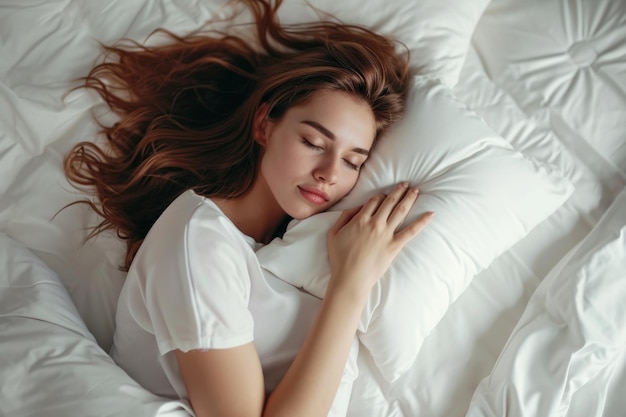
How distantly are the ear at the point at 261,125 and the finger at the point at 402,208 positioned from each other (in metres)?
0.37

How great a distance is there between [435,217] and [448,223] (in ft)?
0.11

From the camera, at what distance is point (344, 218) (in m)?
1.46

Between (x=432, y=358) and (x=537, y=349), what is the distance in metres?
0.23

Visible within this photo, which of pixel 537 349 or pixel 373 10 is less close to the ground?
pixel 373 10

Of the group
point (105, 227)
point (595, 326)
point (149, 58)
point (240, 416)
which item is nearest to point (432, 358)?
point (595, 326)

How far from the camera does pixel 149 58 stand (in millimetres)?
1720

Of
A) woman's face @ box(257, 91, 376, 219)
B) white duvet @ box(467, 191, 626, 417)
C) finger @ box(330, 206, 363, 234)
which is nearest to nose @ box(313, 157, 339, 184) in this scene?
woman's face @ box(257, 91, 376, 219)

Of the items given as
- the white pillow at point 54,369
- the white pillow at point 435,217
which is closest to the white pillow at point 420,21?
the white pillow at point 435,217

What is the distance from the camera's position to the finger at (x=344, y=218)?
144 cm

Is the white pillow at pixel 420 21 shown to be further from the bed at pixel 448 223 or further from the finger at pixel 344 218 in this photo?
the finger at pixel 344 218

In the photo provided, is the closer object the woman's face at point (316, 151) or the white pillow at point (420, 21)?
the woman's face at point (316, 151)

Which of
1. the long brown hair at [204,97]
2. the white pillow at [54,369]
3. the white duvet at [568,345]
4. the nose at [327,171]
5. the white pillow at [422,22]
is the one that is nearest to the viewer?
the white pillow at [54,369]

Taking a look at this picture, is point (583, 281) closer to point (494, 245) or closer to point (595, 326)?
point (595, 326)

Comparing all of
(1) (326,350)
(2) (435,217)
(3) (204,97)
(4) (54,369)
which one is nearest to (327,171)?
(2) (435,217)
